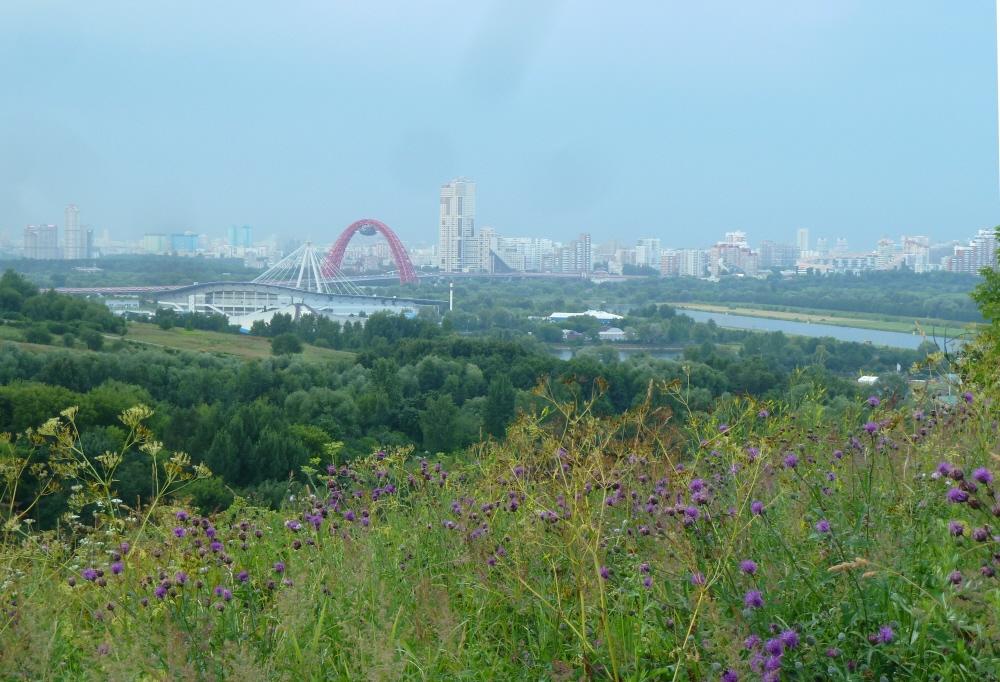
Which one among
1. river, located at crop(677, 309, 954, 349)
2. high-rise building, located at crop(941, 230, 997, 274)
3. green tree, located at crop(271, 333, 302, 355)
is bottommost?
green tree, located at crop(271, 333, 302, 355)

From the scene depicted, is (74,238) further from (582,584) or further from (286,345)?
(582,584)

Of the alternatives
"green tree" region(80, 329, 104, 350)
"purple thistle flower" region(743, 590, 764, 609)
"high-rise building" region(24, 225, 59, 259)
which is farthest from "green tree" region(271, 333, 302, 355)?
"high-rise building" region(24, 225, 59, 259)

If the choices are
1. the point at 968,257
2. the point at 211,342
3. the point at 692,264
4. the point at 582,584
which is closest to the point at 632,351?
the point at 211,342

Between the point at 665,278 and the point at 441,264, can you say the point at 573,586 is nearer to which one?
the point at 665,278

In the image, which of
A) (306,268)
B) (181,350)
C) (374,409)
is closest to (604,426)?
(374,409)

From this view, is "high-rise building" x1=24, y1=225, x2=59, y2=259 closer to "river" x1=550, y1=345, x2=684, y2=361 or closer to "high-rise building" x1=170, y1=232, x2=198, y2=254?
"high-rise building" x1=170, y1=232, x2=198, y2=254
